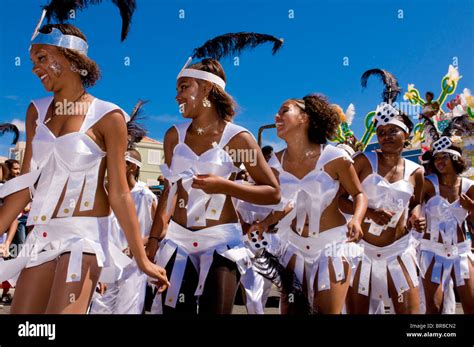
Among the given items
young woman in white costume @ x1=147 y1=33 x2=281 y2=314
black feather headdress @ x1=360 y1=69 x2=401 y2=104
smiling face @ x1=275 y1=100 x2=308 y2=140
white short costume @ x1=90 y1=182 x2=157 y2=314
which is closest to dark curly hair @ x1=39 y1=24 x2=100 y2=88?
young woman in white costume @ x1=147 y1=33 x2=281 y2=314

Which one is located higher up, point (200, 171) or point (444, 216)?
point (444, 216)

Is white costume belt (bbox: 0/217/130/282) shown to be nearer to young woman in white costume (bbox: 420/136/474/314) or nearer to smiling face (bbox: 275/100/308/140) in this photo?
smiling face (bbox: 275/100/308/140)

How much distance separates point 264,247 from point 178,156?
3.33 feet

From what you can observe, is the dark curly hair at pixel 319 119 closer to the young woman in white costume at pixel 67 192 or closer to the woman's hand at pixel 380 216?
the woman's hand at pixel 380 216

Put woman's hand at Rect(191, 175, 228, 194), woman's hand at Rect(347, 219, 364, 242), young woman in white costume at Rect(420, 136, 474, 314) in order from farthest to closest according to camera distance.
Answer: young woman in white costume at Rect(420, 136, 474, 314) < woman's hand at Rect(347, 219, 364, 242) < woman's hand at Rect(191, 175, 228, 194)

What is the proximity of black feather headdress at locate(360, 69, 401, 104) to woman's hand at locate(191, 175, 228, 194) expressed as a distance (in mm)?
3173

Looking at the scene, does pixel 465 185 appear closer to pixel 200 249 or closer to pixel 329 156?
pixel 329 156

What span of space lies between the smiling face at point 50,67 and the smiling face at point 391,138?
291cm

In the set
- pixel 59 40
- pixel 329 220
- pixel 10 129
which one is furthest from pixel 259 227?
pixel 10 129

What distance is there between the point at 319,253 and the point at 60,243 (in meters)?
1.95

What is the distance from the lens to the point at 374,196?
4797 millimetres

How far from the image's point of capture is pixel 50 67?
2918 millimetres

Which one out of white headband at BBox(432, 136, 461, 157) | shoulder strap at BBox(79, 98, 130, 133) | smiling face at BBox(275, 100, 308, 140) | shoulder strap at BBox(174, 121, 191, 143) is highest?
white headband at BBox(432, 136, 461, 157)

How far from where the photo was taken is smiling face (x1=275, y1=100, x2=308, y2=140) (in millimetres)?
4293
